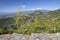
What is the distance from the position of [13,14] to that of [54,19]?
2.62 feet

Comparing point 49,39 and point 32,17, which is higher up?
point 32,17

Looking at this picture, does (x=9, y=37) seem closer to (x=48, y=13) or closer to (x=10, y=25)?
(x=10, y=25)

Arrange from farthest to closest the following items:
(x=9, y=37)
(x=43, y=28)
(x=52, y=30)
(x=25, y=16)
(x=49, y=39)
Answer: (x=25, y=16)
(x=43, y=28)
(x=52, y=30)
(x=9, y=37)
(x=49, y=39)

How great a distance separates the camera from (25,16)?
109 inches

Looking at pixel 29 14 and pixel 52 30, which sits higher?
pixel 29 14

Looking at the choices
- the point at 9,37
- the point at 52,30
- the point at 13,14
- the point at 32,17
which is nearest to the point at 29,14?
the point at 32,17

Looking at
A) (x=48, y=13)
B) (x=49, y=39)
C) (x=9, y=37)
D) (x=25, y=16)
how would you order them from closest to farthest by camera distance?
(x=49, y=39)
(x=9, y=37)
(x=25, y=16)
(x=48, y=13)

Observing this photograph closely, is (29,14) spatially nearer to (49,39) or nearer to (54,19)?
(54,19)

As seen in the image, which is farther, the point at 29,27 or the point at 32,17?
the point at 32,17

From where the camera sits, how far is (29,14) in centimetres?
282

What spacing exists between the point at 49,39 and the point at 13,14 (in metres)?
1.22

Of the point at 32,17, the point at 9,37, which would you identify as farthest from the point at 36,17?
the point at 9,37

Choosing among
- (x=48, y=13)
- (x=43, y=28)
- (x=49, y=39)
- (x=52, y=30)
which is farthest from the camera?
(x=48, y=13)

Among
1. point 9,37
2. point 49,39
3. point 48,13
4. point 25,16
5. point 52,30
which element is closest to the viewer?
point 49,39
